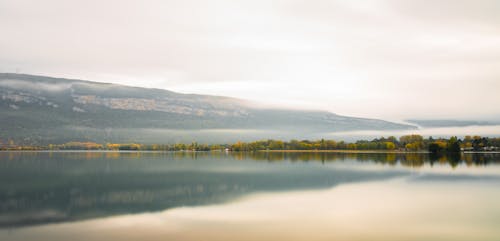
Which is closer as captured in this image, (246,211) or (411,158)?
(246,211)

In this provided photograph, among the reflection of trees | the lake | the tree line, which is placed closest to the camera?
the lake

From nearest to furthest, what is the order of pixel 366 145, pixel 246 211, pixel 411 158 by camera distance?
1. pixel 246 211
2. pixel 411 158
3. pixel 366 145

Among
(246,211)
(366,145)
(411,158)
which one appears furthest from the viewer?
(366,145)

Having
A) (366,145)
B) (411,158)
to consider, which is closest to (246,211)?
(411,158)

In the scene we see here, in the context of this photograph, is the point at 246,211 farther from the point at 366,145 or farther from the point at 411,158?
the point at 366,145

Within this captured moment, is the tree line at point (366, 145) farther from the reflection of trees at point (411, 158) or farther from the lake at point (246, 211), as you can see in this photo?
the lake at point (246, 211)

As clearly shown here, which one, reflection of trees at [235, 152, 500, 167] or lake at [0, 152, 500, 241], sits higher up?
reflection of trees at [235, 152, 500, 167]

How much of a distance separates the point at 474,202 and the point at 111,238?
1992cm

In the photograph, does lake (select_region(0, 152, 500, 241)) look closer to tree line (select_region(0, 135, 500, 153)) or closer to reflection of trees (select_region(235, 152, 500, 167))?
reflection of trees (select_region(235, 152, 500, 167))

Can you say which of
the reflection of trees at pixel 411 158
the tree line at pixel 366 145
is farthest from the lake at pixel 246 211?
the tree line at pixel 366 145

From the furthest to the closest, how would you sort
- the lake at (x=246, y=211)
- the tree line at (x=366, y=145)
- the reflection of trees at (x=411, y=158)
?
the tree line at (x=366, y=145), the reflection of trees at (x=411, y=158), the lake at (x=246, y=211)

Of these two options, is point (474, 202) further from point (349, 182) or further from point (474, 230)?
point (349, 182)

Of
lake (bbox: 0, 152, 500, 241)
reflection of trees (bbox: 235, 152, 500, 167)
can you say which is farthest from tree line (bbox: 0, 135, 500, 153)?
lake (bbox: 0, 152, 500, 241)

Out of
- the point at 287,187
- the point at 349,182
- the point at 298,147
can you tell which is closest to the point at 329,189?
the point at 287,187
